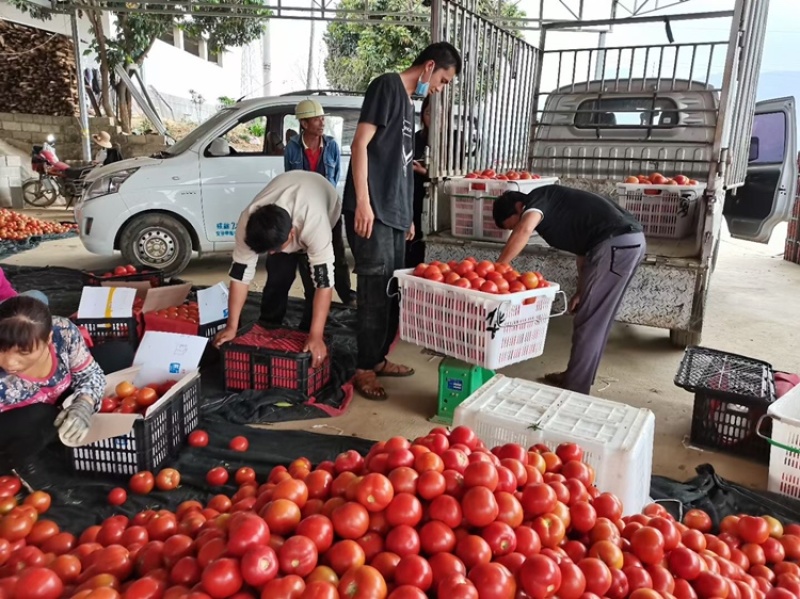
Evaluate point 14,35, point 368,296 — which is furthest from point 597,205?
point 14,35

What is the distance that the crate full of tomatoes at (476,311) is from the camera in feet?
10.5

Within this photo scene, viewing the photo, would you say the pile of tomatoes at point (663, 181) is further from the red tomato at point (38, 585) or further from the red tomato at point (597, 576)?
the red tomato at point (38, 585)

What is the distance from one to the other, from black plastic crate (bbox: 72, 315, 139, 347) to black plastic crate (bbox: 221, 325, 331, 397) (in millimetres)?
867

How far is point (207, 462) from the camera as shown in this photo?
121 inches

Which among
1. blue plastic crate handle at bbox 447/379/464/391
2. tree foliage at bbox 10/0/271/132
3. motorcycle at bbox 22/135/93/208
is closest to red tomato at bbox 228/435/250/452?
blue plastic crate handle at bbox 447/379/464/391

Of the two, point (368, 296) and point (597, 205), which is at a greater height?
point (597, 205)

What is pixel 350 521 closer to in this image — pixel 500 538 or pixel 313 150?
pixel 500 538

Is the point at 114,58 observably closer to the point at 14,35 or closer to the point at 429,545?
the point at 14,35

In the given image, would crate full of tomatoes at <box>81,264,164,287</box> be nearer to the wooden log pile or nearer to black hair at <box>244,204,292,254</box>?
black hair at <box>244,204,292,254</box>

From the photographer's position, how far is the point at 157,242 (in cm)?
668

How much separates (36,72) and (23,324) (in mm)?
16341

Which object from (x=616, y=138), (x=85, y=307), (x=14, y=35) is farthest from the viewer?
(x=14, y=35)

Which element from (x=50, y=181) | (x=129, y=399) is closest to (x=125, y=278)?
(x=129, y=399)

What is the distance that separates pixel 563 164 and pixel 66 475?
531cm
